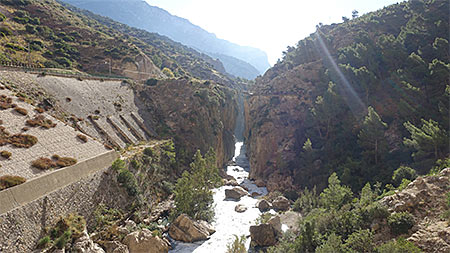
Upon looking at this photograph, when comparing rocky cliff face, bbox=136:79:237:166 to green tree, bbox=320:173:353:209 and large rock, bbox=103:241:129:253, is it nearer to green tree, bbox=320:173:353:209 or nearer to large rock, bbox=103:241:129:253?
large rock, bbox=103:241:129:253

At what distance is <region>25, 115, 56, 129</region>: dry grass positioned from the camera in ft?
93.6

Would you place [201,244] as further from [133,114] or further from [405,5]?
[405,5]

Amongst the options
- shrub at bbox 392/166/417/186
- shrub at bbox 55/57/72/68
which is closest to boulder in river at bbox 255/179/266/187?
shrub at bbox 392/166/417/186

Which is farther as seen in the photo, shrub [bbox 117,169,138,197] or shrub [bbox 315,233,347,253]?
shrub [bbox 117,169,138,197]

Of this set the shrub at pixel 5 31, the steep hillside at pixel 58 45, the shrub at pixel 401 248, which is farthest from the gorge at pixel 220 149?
the steep hillside at pixel 58 45

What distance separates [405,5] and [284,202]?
79.0 m

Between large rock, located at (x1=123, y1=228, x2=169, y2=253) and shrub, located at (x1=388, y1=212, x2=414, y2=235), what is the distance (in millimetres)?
22169

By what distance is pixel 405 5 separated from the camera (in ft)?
265

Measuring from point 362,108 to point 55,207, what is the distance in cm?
5391

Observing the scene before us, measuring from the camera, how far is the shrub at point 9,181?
18828 mm

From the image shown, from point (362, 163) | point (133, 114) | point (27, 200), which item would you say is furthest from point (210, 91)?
point (27, 200)

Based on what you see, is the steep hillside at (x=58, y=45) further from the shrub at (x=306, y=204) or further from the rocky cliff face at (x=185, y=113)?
the shrub at (x=306, y=204)

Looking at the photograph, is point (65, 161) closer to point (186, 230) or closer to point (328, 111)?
point (186, 230)

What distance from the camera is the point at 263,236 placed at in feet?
103
